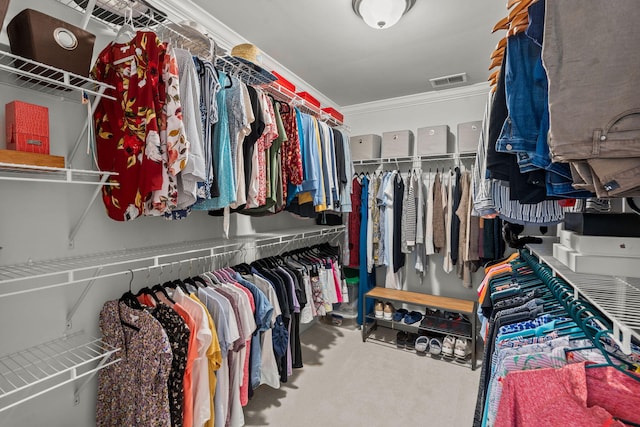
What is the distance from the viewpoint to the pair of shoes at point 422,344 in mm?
2787

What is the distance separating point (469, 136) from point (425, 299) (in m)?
1.66

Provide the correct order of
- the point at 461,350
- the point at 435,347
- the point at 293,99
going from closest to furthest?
the point at 293,99 → the point at 461,350 → the point at 435,347

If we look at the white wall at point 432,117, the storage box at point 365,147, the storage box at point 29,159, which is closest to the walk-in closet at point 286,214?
the storage box at point 29,159

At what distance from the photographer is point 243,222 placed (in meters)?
2.48

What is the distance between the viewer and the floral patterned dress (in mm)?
1217

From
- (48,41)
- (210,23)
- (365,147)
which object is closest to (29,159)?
(48,41)

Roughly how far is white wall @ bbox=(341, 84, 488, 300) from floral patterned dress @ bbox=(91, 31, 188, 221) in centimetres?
279

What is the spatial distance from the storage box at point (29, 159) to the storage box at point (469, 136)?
305cm

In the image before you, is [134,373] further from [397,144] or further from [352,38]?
[397,144]

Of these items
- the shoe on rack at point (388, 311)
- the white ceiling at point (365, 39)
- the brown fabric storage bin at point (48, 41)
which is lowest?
the shoe on rack at point (388, 311)

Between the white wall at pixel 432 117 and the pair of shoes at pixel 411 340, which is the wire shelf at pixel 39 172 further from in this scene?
the white wall at pixel 432 117

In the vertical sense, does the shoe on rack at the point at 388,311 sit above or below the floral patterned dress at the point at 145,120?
below

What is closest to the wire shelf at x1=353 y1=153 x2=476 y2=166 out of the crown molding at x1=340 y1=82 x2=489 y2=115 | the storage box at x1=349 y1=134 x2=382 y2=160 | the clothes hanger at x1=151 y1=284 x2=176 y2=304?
the storage box at x1=349 y1=134 x2=382 y2=160

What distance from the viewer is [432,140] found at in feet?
10.2
